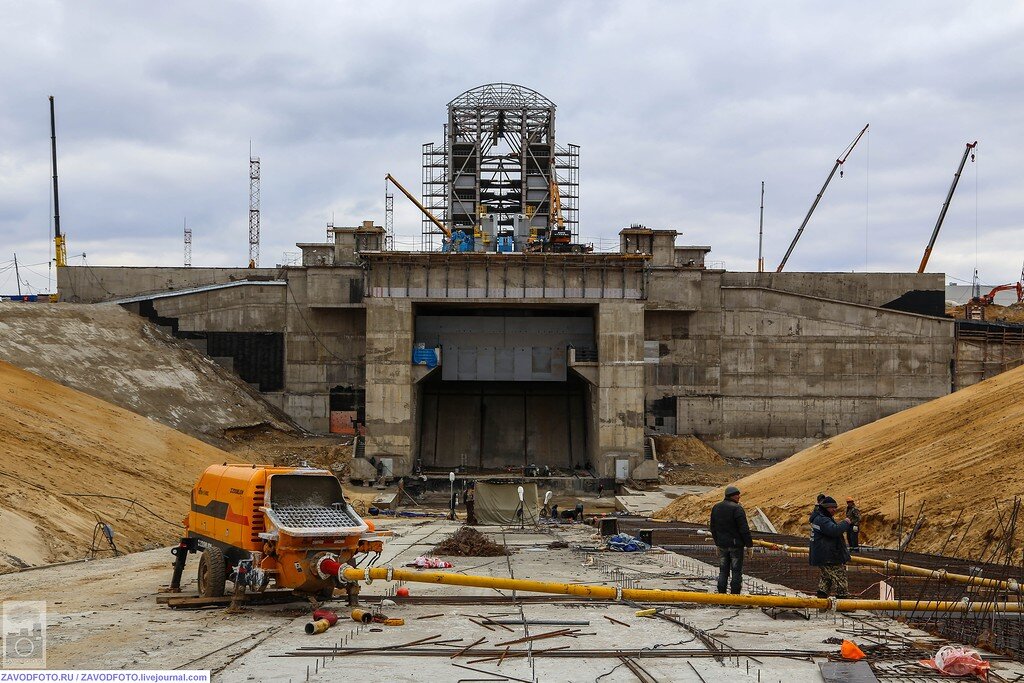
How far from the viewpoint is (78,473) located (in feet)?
90.1

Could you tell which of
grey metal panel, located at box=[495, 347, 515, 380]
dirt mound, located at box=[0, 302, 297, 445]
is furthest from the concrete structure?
dirt mound, located at box=[0, 302, 297, 445]

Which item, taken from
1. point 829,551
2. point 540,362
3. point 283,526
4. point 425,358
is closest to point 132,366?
point 425,358

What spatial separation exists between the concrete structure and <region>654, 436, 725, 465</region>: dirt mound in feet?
4.41

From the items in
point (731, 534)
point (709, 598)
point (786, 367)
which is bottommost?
point (709, 598)

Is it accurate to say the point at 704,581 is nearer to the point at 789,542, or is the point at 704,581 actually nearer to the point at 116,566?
the point at 789,542

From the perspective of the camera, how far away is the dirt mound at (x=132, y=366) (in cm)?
4647

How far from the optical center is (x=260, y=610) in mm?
13984

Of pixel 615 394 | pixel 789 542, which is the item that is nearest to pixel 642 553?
pixel 789 542

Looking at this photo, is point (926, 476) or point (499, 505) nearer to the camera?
point (926, 476)

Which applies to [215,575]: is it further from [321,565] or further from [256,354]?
[256,354]

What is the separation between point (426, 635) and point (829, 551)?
6115 mm

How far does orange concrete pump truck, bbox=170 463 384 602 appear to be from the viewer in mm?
13477

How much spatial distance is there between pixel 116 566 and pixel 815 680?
15.8 m

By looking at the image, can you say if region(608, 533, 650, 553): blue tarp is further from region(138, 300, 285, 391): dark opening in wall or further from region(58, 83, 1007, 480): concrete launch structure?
region(138, 300, 285, 391): dark opening in wall
